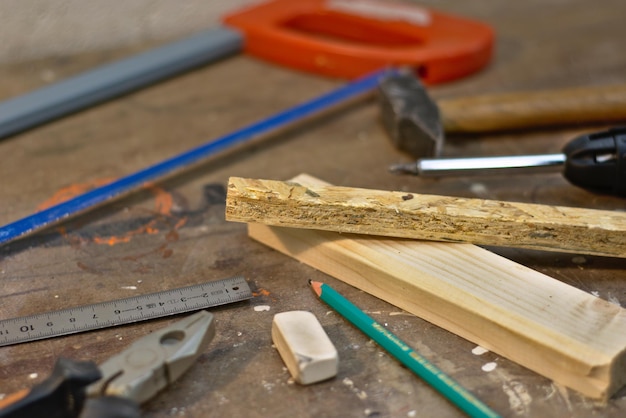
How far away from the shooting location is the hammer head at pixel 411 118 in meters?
1.28

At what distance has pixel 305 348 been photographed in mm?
826

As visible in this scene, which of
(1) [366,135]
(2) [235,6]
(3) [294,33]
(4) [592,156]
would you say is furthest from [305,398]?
(2) [235,6]

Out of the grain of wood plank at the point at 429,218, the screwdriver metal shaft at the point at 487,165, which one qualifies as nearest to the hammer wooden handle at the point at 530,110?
the screwdriver metal shaft at the point at 487,165

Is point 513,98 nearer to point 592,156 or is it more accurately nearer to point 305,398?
point 592,156

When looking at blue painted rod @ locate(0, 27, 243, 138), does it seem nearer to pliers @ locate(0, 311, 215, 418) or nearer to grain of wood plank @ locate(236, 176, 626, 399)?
grain of wood plank @ locate(236, 176, 626, 399)

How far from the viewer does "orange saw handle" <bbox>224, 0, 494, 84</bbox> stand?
5.23 feet

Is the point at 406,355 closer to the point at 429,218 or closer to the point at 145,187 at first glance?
the point at 429,218

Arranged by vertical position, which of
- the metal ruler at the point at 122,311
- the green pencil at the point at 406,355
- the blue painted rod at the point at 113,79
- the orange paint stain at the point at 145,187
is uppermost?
the blue painted rod at the point at 113,79

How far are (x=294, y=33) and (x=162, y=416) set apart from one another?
114 centimetres

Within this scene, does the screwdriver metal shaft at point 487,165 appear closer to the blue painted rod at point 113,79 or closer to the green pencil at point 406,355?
the green pencil at point 406,355

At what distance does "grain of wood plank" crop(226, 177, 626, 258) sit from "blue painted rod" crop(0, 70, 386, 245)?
322mm

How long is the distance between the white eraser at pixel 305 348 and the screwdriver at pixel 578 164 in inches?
16.4

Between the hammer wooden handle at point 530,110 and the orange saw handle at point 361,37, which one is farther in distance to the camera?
the orange saw handle at point 361,37


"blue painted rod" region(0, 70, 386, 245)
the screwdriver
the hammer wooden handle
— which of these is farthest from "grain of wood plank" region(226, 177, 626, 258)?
the hammer wooden handle
